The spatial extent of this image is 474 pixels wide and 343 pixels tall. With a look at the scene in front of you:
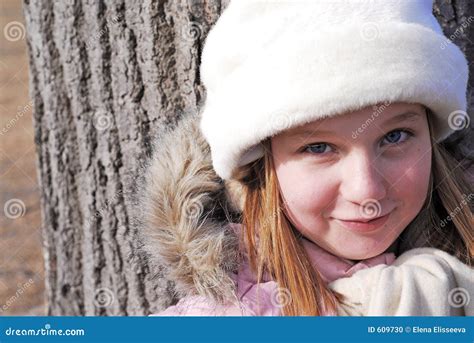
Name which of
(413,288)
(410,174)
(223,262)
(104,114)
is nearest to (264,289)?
(223,262)

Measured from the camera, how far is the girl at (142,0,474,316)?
5.70ft

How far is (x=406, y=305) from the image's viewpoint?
1.76 m

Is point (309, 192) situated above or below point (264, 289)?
above

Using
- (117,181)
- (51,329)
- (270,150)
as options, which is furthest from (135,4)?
(51,329)

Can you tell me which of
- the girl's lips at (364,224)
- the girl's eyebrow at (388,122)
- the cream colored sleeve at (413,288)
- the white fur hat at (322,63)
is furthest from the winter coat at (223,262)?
the girl's eyebrow at (388,122)

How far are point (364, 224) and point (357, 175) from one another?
16 centimetres

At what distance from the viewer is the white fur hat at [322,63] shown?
1.71m

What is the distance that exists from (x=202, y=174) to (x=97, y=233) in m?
0.59

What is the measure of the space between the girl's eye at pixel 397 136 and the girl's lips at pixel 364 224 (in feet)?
0.65

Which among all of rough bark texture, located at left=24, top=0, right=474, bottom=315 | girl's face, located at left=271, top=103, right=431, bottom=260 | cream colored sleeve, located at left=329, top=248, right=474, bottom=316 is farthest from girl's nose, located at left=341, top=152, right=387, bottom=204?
rough bark texture, located at left=24, top=0, right=474, bottom=315

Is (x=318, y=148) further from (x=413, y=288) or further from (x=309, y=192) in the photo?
(x=413, y=288)

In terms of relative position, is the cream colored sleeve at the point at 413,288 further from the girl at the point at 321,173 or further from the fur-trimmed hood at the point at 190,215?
the fur-trimmed hood at the point at 190,215

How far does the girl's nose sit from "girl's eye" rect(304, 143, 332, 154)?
7 centimetres

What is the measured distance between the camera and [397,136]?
5.98ft
